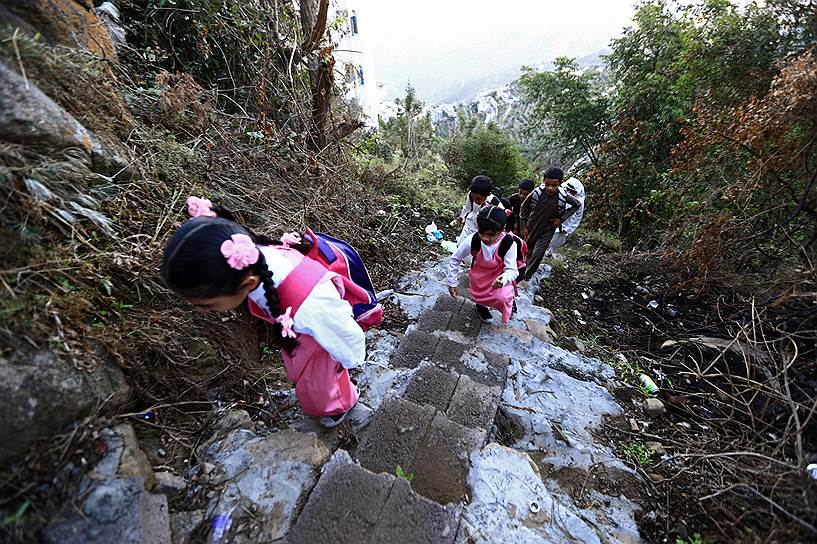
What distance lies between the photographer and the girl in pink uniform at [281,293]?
1328 millimetres

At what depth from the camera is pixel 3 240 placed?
1.36m

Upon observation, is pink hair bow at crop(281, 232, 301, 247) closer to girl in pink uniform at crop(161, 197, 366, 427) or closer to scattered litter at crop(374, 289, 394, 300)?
girl in pink uniform at crop(161, 197, 366, 427)

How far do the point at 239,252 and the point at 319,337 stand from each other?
545 mm

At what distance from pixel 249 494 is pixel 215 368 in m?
0.77

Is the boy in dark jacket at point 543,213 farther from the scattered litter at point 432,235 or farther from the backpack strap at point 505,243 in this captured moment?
the backpack strap at point 505,243

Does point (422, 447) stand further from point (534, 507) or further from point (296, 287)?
point (296, 287)

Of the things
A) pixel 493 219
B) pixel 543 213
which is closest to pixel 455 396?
pixel 493 219

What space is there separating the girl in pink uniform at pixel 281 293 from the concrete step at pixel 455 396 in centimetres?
45

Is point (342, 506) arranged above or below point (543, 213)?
below

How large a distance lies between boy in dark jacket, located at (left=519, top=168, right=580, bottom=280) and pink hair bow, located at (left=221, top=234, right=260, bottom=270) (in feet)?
13.4

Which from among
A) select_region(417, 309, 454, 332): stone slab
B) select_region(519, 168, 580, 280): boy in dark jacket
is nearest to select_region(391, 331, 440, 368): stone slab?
select_region(417, 309, 454, 332): stone slab

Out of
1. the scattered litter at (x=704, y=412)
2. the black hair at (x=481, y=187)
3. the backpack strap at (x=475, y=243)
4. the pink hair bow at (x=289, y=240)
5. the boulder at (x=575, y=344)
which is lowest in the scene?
the boulder at (x=575, y=344)

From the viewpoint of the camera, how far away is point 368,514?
145 centimetres

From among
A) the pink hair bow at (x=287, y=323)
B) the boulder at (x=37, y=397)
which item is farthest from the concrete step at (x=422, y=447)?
the boulder at (x=37, y=397)
